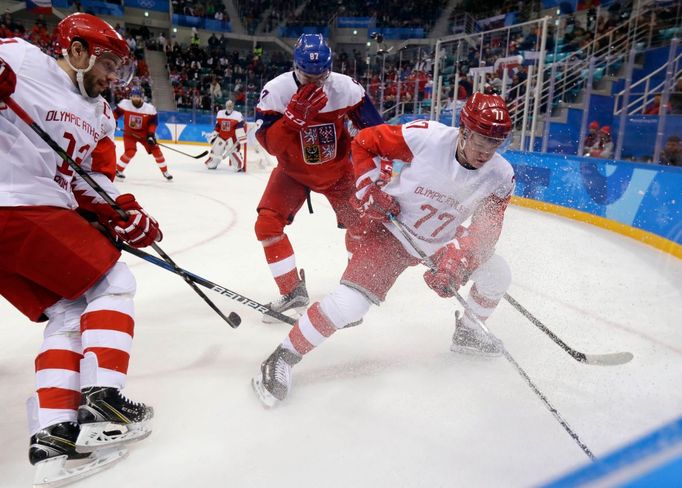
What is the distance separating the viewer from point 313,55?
7.23 feet

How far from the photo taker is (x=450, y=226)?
199 cm

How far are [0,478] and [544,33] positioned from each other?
20.4ft

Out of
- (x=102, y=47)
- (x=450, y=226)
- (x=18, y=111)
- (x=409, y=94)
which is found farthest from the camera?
(x=409, y=94)

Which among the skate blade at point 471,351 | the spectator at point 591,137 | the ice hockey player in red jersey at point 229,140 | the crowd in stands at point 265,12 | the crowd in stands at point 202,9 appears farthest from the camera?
the crowd in stands at point 265,12

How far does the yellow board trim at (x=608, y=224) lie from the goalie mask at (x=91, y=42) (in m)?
3.91

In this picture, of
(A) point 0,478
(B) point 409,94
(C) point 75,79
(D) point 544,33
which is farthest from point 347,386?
(B) point 409,94

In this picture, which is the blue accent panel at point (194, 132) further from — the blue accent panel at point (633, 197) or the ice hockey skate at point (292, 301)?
the ice hockey skate at point (292, 301)

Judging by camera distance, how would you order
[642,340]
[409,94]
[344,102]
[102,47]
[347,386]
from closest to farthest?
1. [102,47]
2. [347,386]
3. [642,340]
4. [344,102]
5. [409,94]

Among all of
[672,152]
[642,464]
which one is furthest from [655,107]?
[642,464]

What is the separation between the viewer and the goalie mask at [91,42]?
4.56 feet

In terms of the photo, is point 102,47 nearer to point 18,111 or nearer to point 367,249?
point 18,111

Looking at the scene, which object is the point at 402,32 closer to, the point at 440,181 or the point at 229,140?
the point at 229,140

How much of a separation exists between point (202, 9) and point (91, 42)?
19.3m

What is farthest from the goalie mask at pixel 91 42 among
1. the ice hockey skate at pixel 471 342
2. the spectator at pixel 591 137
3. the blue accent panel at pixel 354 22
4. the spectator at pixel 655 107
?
the blue accent panel at pixel 354 22
